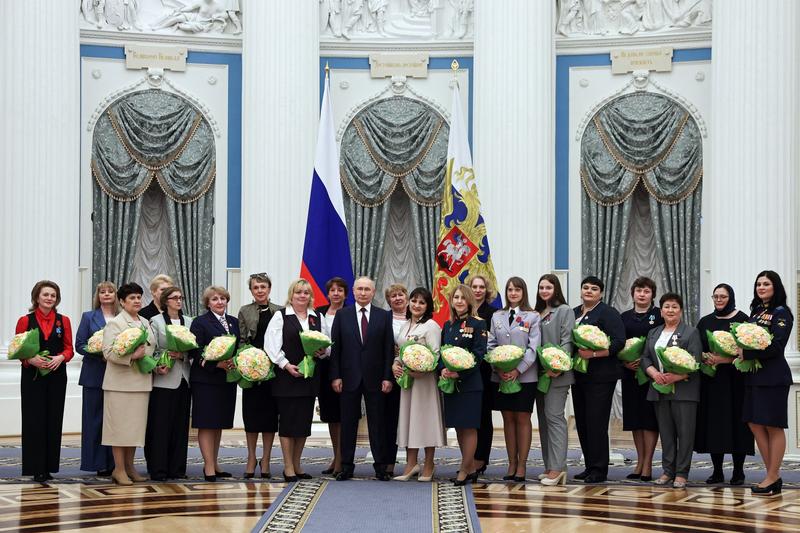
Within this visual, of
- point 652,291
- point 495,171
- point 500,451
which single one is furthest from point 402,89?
point 652,291

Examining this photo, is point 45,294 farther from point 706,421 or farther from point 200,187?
point 200,187

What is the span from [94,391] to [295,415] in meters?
1.61

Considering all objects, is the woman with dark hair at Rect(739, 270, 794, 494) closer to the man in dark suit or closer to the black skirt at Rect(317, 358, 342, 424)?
the man in dark suit

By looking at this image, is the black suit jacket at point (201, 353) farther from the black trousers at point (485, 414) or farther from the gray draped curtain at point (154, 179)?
the gray draped curtain at point (154, 179)

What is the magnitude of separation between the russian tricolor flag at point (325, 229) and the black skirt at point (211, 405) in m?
2.27

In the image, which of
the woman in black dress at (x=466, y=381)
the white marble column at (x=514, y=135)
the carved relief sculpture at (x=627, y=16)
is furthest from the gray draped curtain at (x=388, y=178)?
the woman in black dress at (x=466, y=381)

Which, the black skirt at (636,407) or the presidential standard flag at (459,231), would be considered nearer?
the black skirt at (636,407)

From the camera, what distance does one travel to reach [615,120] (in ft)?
51.4

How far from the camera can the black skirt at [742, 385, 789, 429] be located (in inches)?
361

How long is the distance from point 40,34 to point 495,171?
534cm

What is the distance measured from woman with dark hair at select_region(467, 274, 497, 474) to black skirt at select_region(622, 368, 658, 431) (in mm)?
1006

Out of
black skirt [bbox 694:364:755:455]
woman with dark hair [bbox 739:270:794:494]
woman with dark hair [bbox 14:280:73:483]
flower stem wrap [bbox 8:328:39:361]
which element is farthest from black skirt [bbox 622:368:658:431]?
flower stem wrap [bbox 8:328:39:361]

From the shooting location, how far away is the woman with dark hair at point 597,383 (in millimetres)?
9625

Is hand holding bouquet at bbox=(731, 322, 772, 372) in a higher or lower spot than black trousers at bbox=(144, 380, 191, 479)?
higher
